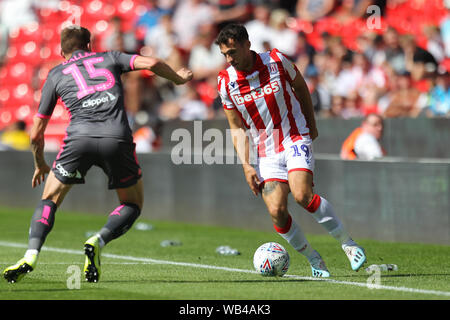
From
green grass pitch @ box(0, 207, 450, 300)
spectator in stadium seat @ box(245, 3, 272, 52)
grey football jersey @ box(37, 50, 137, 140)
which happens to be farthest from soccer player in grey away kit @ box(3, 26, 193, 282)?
spectator in stadium seat @ box(245, 3, 272, 52)

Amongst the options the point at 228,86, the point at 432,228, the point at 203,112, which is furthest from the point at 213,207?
the point at 228,86

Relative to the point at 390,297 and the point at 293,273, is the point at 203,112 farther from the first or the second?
the point at 390,297

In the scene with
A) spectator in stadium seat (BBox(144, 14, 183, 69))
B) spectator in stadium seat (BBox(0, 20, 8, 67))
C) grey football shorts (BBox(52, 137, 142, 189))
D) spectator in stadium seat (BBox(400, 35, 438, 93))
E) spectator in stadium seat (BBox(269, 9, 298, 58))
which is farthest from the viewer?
spectator in stadium seat (BBox(0, 20, 8, 67))

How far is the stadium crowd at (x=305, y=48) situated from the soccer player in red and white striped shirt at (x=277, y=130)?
558 centimetres

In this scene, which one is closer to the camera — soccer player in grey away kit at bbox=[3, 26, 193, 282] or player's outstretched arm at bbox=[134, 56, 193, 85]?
player's outstretched arm at bbox=[134, 56, 193, 85]

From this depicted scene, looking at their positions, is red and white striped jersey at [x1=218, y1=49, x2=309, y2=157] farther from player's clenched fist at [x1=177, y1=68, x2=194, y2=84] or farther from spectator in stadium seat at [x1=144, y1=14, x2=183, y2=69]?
spectator in stadium seat at [x1=144, y1=14, x2=183, y2=69]

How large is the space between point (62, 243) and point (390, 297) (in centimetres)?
630

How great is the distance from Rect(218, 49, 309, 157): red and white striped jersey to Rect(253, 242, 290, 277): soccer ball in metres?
0.93

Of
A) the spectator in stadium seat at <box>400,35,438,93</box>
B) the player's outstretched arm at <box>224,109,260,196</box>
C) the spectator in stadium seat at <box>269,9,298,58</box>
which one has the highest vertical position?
the spectator in stadium seat at <box>269,9,298,58</box>

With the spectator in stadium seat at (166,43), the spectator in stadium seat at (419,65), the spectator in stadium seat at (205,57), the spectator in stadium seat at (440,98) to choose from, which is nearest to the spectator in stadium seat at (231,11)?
the spectator in stadium seat at (205,57)

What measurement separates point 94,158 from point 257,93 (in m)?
1.68

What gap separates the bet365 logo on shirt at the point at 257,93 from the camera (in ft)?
27.8

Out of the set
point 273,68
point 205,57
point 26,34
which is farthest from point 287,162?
point 26,34

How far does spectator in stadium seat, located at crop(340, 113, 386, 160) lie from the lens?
42.9 feet
